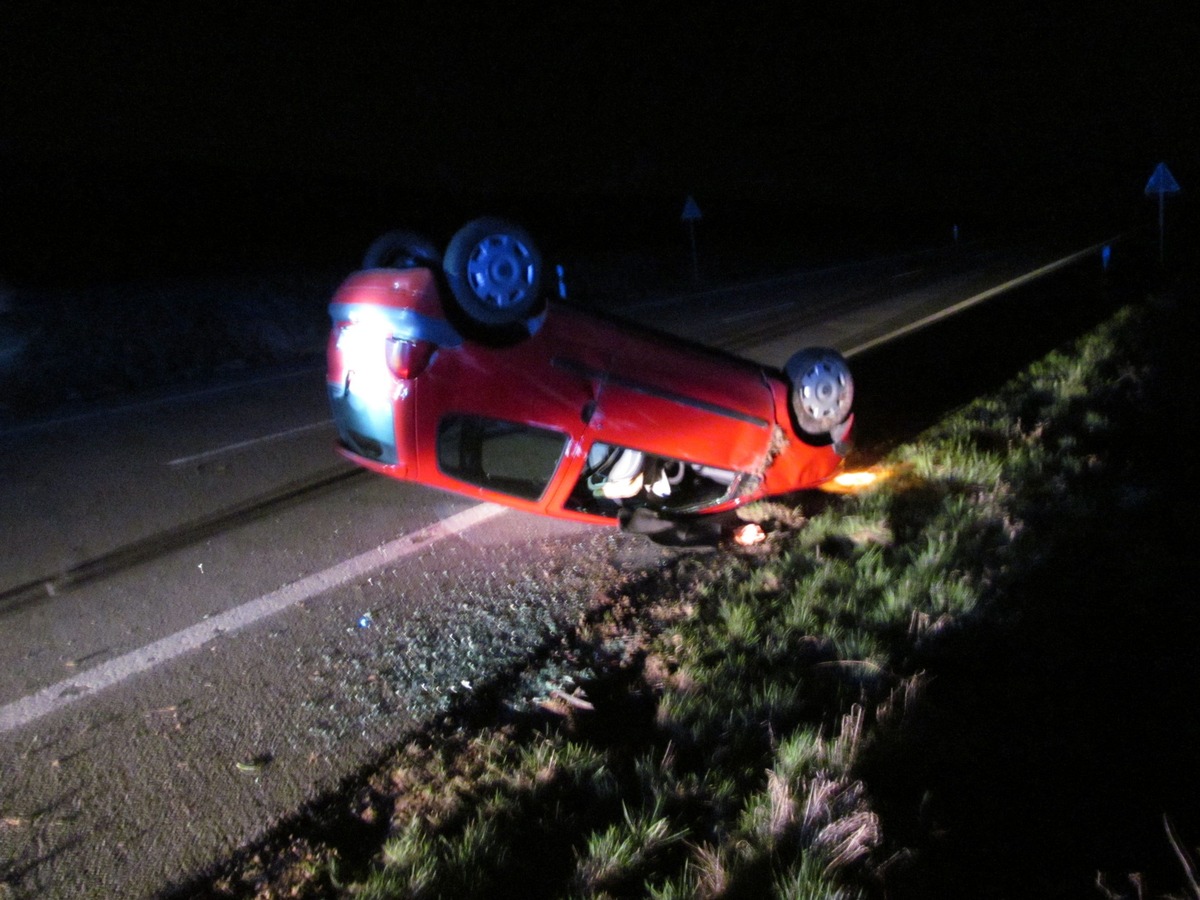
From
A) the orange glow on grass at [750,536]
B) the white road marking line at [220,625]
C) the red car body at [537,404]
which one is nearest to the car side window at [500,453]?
the red car body at [537,404]

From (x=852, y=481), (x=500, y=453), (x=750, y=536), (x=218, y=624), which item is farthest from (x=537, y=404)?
(x=852, y=481)

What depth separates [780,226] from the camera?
3325 cm

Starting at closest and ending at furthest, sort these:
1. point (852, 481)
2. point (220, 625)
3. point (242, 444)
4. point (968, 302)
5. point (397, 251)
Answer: point (220, 625) < point (397, 251) < point (852, 481) < point (242, 444) < point (968, 302)

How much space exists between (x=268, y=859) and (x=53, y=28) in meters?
34.4

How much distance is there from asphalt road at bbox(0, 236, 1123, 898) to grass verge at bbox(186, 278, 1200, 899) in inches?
13.3

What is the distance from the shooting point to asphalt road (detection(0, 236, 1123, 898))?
3459mm

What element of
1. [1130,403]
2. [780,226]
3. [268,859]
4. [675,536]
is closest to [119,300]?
[675,536]

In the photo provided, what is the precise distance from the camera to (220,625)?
476 centimetres

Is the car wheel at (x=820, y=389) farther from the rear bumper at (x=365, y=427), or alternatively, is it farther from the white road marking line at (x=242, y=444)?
the white road marking line at (x=242, y=444)

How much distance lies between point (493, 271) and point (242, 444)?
469 cm

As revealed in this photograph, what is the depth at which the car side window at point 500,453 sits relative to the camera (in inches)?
183

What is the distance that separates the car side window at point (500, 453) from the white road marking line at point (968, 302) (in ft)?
23.9

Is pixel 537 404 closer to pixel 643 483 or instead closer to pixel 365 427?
pixel 365 427

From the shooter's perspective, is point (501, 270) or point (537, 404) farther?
point (537, 404)
